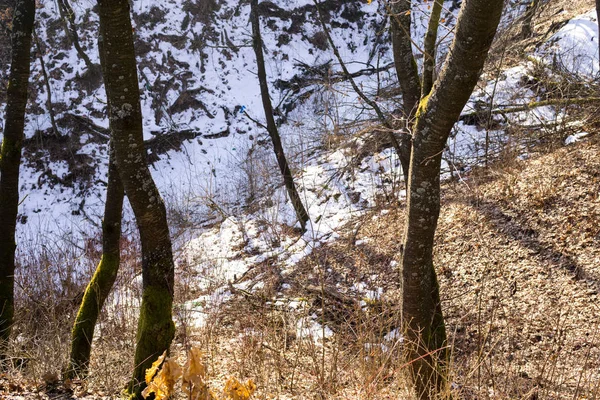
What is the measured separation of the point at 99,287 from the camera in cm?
392

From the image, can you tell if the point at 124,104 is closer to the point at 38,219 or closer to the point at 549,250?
the point at 549,250

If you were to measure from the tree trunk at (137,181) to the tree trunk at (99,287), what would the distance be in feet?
3.25

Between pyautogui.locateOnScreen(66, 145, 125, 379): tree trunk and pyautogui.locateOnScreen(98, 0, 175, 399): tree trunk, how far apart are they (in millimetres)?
991

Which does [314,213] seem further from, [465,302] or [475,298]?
[475,298]

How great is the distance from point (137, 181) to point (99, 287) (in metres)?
1.49

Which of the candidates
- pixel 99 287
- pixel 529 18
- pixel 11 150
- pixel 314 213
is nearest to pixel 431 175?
pixel 99 287

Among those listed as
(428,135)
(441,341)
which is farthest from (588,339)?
(428,135)

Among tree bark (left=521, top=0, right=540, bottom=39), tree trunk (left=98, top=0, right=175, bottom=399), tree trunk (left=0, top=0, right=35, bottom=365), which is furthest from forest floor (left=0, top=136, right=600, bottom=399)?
tree bark (left=521, top=0, right=540, bottom=39)

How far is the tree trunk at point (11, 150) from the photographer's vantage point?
4254 millimetres

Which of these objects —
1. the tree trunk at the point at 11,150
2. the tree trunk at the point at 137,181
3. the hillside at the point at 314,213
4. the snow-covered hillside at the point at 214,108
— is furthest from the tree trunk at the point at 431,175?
the snow-covered hillside at the point at 214,108

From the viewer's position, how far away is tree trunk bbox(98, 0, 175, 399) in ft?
9.25

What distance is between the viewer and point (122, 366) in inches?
154

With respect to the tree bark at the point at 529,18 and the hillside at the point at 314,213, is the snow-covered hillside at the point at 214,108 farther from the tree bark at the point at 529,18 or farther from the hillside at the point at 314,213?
the tree bark at the point at 529,18

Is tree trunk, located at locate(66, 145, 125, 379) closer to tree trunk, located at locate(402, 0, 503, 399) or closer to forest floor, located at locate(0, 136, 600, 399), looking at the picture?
forest floor, located at locate(0, 136, 600, 399)
